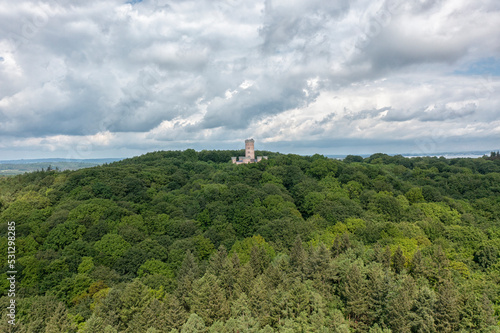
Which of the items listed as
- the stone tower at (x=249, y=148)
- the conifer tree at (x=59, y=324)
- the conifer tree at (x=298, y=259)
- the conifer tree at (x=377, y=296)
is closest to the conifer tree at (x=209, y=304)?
the conifer tree at (x=298, y=259)

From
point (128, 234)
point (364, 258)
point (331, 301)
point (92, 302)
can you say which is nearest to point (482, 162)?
point (364, 258)

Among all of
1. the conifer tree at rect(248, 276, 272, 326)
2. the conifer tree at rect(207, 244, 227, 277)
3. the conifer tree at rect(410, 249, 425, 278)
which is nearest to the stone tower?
the conifer tree at rect(207, 244, 227, 277)

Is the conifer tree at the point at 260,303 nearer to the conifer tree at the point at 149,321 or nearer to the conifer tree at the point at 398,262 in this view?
the conifer tree at the point at 149,321

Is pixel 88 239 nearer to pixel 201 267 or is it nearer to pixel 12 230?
pixel 12 230

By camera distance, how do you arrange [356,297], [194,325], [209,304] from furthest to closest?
1. [209,304]
2. [356,297]
3. [194,325]

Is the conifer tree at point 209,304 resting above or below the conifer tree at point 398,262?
below

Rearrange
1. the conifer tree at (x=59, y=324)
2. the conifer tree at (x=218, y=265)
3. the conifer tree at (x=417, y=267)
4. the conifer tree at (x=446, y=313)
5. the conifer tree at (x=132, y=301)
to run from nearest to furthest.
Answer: the conifer tree at (x=446, y=313) < the conifer tree at (x=59, y=324) < the conifer tree at (x=132, y=301) < the conifer tree at (x=417, y=267) < the conifer tree at (x=218, y=265)

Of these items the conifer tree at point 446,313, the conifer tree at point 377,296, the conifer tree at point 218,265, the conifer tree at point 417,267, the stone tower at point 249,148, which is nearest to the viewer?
the conifer tree at point 446,313

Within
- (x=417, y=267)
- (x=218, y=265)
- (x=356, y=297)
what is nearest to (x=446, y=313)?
(x=356, y=297)

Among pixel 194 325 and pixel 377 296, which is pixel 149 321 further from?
pixel 377 296
